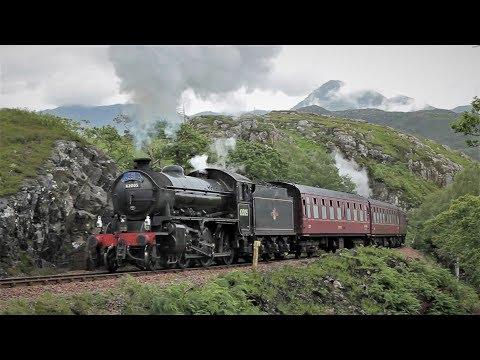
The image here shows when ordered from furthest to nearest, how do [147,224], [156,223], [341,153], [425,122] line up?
1. [425,122]
2. [341,153]
3. [156,223]
4. [147,224]

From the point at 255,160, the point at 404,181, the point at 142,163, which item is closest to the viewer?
the point at 142,163

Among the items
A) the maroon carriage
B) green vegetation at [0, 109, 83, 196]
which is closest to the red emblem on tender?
green vegetation at [0, 109, 83, 196]

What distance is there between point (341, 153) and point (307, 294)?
4184 cm

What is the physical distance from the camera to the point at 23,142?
17.6 metres

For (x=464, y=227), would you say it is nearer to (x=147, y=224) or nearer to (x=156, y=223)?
(x=156, y=223)

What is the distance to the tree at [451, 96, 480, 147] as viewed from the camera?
58.3ft

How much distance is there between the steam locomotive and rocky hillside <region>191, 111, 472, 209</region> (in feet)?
27.4

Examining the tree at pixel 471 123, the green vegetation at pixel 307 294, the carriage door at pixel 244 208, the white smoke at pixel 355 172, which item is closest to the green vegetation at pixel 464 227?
the green vegetation at pixel 307 294

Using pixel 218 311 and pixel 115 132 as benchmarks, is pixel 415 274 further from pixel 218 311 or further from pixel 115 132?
pixel 115 132

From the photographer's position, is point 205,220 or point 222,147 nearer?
point 205,220

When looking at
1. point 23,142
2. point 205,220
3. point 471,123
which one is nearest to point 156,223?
point 205,220

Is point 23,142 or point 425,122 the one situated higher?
point 425,122

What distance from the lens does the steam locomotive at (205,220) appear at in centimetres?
1330
